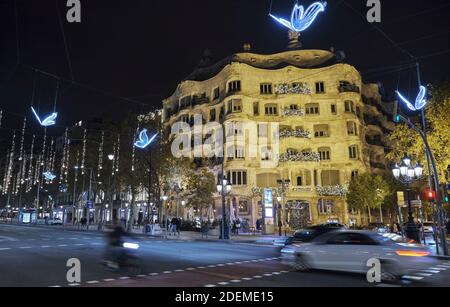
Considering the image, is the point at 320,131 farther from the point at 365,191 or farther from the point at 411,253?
the point at 411,253

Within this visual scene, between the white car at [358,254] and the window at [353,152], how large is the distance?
3993 centimetres

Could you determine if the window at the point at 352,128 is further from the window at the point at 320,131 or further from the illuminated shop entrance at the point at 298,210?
the illuminated shop entrance at the point at 298,210

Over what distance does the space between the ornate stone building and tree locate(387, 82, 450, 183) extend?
19420 millimetres

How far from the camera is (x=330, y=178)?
50.2 m

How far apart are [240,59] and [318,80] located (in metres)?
11.1

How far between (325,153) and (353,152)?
3.65 meters

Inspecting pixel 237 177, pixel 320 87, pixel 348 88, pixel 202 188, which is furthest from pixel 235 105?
pixel 348 88

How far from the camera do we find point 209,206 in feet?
168

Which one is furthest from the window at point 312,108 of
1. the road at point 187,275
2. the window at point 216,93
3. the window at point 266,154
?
the road at point 187,275

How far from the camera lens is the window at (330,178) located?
49897 mm

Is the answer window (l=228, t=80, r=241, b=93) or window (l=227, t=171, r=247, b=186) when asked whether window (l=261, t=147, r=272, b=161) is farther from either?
window (l=228, t=80, r=241, b=93)

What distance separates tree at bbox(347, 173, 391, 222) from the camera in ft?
146
